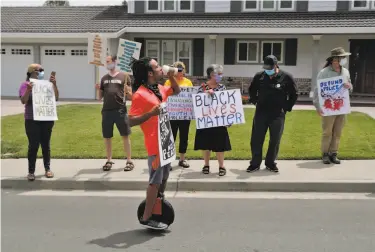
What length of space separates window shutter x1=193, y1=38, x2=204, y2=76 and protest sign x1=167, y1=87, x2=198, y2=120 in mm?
13811

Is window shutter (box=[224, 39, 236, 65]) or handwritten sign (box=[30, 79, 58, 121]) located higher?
window shutter (box=[224, 39, 236, 65])

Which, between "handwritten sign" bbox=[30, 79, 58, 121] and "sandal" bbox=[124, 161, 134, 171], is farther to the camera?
"sandal" bbox=[124, 161, 134, 171]

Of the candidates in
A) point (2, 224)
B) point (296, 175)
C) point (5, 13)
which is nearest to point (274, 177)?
point (296, 175)

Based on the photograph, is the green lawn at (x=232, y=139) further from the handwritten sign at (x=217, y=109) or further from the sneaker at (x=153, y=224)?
the sneaker at (x=153, y=224)

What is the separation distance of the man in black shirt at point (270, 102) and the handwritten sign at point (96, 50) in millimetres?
3057

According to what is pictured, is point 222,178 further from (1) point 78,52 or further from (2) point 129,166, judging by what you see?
(1) point 78,52

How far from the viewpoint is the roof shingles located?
18.9 metres

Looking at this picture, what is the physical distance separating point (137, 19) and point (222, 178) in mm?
16067

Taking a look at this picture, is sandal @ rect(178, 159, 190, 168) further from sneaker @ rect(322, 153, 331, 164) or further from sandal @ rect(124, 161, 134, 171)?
sneaker @ rect(322, 153, 331, 164)

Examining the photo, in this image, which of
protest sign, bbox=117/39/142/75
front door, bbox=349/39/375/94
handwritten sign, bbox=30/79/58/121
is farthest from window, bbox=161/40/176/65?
handwritten sign, bbox=30/79/58/121

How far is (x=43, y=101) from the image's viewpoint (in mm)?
7027

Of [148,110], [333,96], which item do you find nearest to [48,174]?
[148,110]

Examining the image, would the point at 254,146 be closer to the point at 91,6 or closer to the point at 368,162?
the point at 368,162

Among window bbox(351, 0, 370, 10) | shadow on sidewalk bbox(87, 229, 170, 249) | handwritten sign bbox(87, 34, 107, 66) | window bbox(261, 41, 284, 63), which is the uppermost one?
window bbox(351, 0, 370, 10)
